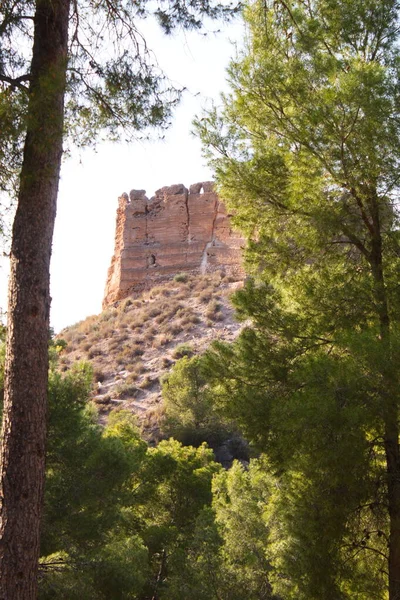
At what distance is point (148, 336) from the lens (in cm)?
3394

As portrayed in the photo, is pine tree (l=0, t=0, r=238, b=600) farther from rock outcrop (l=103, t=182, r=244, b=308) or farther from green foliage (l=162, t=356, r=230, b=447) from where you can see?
rock outcrop (l=103, t=182, r=244, b=308)

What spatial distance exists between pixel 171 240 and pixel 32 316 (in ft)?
120

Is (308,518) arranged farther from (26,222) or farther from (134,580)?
(134,580)

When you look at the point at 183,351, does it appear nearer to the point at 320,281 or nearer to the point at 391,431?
the point at 320,281

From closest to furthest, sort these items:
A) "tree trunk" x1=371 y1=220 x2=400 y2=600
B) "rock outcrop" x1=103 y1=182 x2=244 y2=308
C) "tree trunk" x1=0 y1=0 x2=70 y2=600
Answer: "tree trunk" x1=0 y1=0 x2=70 y2=600, "tree trunk" x1=371 y1=220 x2=400 y2=600, "rock outcrop" x1=103 y1=182 x2=244 y2=308

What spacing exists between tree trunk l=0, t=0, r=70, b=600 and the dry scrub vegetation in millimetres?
20073

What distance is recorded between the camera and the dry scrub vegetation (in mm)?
28531

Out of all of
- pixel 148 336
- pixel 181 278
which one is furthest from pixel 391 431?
pixel 181 278

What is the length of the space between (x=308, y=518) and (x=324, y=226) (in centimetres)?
279

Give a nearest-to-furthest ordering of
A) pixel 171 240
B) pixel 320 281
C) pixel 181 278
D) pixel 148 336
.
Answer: pixel 320 281, pixel 148 336, pixel 181 278, pixel 171 240

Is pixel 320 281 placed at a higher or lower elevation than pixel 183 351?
higher

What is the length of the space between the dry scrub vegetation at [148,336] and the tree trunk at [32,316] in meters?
20.1

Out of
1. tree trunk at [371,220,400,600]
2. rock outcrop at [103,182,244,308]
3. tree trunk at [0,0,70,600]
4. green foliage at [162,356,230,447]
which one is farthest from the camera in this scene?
rock outcrop at [103,182,244,308]

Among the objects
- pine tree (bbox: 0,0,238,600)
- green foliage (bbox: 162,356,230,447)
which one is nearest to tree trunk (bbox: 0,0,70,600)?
pine tree (bbox: 0,0,238,600)
